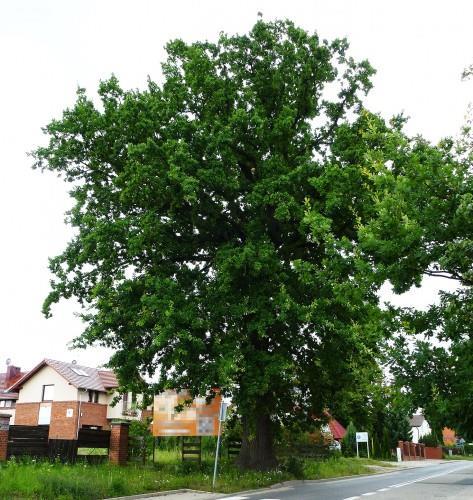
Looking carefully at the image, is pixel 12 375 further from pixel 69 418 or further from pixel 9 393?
pixel 69 418

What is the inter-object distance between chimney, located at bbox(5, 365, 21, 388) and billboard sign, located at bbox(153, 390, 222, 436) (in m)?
50.7

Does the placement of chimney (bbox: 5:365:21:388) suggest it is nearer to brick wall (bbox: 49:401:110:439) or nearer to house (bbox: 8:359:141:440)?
house (bbox: 8:359:141:440)

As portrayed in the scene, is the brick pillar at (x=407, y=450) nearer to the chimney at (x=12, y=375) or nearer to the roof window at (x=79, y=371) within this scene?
the roof window at (x=79, y=371)

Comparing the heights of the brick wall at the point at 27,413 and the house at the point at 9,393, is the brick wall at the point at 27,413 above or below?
below

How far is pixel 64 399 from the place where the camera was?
155 ft

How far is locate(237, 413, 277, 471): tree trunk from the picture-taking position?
19.9 meters

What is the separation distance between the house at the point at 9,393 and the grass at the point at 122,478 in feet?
117

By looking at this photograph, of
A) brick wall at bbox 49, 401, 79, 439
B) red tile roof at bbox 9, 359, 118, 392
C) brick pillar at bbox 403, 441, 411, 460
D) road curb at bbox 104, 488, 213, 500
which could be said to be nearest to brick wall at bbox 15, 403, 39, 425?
red tile roof at bbox 9, 359, 118, 392

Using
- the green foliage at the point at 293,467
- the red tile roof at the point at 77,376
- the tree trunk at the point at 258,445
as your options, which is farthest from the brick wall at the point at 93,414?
the green foliage at the point at 293,467

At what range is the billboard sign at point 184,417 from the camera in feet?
65.4

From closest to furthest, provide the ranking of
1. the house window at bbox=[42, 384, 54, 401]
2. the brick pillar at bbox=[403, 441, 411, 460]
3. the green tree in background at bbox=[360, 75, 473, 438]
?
1. the green tree in background at bbox=[360, 75, 473, 438]
2. the house window at bbox=[42, 384, 54, 401]
3. the brick pillar at bbox=[403, 441, 411, 460]

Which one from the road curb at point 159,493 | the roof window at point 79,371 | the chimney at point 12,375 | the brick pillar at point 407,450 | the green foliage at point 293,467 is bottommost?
the brick pillar at point 407,450

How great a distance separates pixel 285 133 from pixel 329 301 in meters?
Answer: 6.14

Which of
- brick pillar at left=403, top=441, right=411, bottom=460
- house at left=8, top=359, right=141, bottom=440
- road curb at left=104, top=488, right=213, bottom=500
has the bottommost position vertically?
brick pillar at left=403, top=441, right=411, bottom=460
